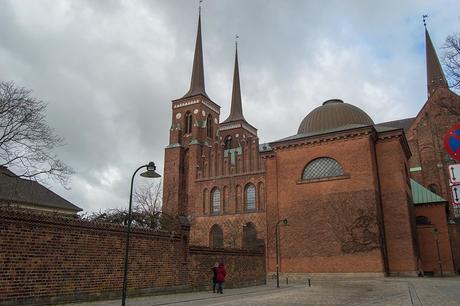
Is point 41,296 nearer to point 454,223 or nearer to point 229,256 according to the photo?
point 229,256

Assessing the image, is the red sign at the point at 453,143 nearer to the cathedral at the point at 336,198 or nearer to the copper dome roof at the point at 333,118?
the cathedral at the point at 336,198

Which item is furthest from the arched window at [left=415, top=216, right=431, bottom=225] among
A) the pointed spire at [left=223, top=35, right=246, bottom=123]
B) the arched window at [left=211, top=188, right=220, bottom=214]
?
the pointed spire at [left=223, top=35, right=246, bottom=123]

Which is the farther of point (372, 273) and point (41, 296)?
point (372, 273)

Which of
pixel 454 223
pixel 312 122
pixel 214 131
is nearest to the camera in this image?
pixel 312 122

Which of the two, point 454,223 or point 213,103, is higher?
point 213,103

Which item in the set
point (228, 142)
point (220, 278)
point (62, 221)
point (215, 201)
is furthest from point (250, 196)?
point (62, 221)

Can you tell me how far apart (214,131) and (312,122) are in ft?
74.8

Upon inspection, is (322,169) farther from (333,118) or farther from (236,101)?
(236,101)

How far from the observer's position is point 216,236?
136ft

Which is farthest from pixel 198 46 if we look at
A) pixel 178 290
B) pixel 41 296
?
pixel 41 296

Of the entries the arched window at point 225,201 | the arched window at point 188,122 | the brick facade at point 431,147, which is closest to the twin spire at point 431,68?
the brick facade at point 431,147

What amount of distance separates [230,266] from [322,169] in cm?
1294

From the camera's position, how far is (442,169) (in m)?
40.9

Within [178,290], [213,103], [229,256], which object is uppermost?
[213,103]
